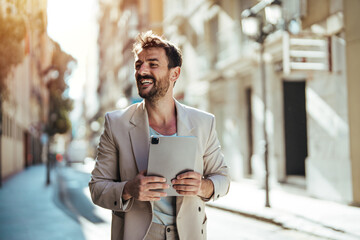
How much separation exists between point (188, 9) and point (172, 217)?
2348 cm

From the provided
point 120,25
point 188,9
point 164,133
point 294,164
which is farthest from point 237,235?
point 120,25

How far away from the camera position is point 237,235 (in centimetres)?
764

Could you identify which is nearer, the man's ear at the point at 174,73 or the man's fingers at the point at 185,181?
the man's fingers at the point at 185,181

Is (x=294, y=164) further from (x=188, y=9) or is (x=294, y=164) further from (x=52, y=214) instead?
(x=188, y=9)

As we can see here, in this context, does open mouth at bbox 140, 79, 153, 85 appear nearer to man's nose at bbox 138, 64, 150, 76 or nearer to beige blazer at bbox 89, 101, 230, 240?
man's nose at bbox 138, 64, 150, 76

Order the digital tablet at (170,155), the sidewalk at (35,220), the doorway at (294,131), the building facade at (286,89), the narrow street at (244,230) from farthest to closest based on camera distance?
the doorway at (294,131)
the building facade at (286,89)
the sidewalk at (35,220)
the narrow street at (244,230)
the digital tablet at (170,155)

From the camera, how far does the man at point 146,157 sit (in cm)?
234

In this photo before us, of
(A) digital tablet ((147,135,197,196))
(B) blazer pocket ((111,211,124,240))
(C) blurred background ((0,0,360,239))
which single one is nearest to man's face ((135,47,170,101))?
(A) digital tablet ((147,135,197,196))

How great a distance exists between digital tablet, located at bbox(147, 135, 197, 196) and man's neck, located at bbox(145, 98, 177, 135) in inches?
15.3

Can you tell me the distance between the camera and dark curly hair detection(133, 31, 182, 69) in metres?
2.44

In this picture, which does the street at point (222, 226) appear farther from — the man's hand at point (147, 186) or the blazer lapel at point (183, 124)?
the man's hand at point (147, 186)

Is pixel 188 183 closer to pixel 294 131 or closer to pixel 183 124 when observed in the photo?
pixel 183 124

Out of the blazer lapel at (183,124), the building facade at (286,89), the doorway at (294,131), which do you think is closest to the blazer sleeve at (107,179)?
the blazer lapel at (183,124)

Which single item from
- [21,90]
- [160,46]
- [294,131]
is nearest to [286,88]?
[294,131]
